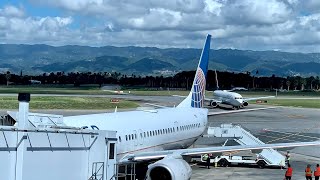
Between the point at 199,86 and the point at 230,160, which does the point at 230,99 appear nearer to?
the point at 199,86

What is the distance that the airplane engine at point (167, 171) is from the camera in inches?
795

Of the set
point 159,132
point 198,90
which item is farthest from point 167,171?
point 198,90

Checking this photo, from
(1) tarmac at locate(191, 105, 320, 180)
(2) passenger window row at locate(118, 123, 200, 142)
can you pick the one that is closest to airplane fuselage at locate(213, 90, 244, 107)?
(1) tarmac at locate(191, 105, 320, 180)

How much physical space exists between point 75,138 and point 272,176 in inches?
750

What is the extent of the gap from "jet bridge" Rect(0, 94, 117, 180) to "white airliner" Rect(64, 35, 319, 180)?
3.85 meters

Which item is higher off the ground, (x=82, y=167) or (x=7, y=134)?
(x=7, y=134)

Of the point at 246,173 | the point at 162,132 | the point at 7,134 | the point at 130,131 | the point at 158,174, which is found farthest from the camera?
the point at 246,173

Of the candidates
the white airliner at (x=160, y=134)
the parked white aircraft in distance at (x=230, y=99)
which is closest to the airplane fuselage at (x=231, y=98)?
the parked white aircraft in distance at (x=230, y=99)

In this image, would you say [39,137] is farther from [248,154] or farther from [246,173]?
[248,154]

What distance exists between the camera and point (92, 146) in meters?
16.5

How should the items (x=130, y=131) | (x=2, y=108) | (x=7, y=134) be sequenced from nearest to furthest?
(x=7, y=134)
(x=130, y=131)
(x=2, y=108)

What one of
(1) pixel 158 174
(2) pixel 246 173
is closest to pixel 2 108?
(2) pixel 246 173

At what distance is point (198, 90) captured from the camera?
132 feet

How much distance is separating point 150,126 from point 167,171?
27.5ft
